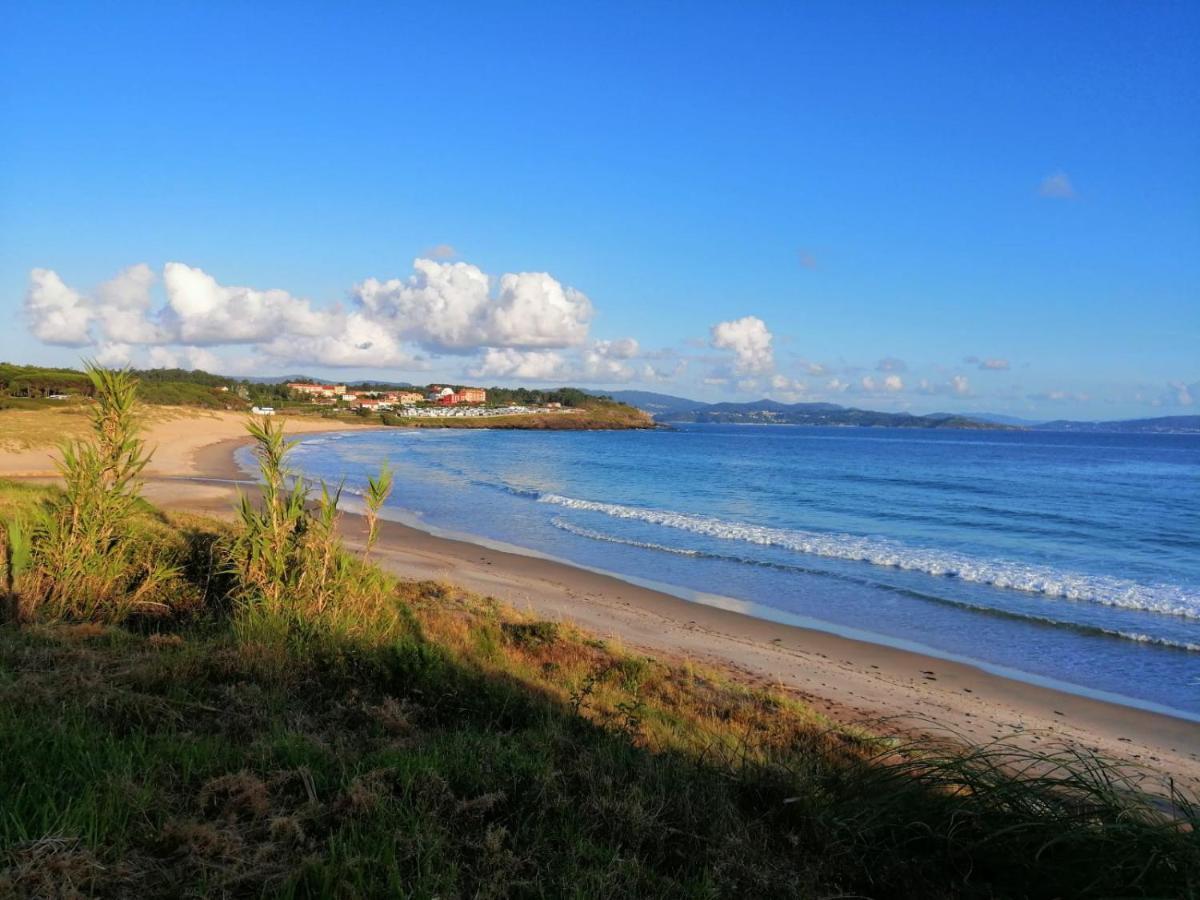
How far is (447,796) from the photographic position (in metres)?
3.79

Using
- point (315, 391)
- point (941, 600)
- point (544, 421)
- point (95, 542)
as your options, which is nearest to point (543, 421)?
point (544, 421)

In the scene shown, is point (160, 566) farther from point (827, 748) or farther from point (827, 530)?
point (827, 530)

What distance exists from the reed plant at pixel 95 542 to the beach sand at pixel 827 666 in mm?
6623

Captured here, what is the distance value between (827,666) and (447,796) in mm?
9050

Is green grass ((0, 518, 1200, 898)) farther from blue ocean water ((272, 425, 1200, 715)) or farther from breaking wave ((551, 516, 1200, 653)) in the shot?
breaking wave ((551, 516, 1200, 653))

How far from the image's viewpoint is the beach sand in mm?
9102

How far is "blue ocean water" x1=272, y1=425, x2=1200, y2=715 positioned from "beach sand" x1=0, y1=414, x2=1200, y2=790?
3.44 feet

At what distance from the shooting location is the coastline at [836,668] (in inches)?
359

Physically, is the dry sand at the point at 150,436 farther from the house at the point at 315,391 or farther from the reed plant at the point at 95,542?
the house at the point at 315,391

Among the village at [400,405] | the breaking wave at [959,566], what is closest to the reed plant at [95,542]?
the breaking wave at [959,566]

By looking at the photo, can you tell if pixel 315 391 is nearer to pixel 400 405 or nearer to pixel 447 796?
pixel 400 405

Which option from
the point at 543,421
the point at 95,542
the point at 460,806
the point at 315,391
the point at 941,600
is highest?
the point at 315,391

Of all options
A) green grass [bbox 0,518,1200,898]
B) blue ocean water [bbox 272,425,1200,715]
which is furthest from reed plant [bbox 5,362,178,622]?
blue ocean water [bbox 272,425,1200,715]

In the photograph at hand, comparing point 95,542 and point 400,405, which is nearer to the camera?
point 95,542
